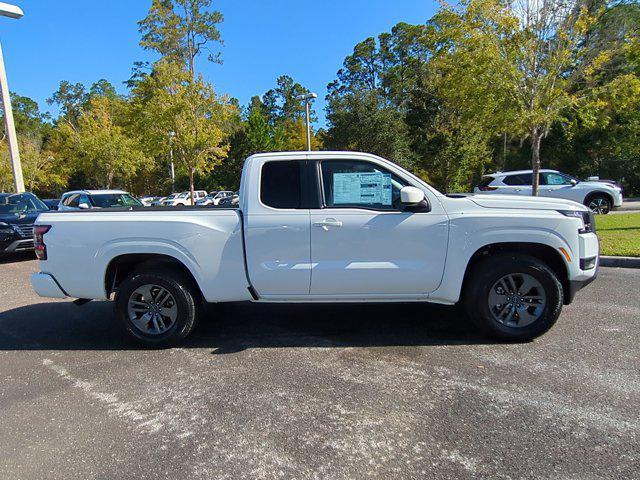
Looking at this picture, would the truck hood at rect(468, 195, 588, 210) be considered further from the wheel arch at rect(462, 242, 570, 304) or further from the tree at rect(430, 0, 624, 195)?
the tree at rect(430, 0, 624, 195)

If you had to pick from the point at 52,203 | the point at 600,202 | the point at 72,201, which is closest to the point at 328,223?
the point at 72,201

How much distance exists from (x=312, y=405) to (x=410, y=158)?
2471cm

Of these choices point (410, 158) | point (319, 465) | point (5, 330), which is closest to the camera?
point (319, 465)

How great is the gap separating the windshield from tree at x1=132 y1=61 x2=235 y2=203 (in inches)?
363

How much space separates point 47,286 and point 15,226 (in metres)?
7.32

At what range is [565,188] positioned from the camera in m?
14.3

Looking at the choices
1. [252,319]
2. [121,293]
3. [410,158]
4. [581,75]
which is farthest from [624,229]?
[410,158]

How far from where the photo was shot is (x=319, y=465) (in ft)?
8.28

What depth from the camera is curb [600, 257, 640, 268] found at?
24.3 ft

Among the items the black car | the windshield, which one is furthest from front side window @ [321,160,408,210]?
the windshield

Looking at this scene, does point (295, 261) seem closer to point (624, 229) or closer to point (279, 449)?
point (279, 449)

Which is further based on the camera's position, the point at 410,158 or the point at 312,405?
the point at 410,158

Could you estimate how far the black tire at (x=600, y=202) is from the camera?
14375 mm

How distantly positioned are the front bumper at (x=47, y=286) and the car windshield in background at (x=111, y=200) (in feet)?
29.4
